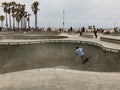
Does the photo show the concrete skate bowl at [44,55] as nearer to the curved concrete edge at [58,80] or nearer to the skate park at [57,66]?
the skate park at [57,66]

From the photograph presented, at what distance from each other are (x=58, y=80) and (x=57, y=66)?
609 inches

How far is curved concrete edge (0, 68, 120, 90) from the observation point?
25.7 feet

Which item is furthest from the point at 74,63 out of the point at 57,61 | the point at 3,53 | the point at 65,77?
the point at 65,77

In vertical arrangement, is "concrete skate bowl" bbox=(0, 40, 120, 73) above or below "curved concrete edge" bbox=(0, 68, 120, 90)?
below

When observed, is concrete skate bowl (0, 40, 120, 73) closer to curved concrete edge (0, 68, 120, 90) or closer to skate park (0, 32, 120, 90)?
skate park (0, 32, 120, 90)

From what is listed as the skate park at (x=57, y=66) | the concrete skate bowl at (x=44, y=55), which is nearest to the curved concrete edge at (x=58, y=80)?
the skate park at (x=57, y=66)

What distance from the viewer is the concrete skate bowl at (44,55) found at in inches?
942

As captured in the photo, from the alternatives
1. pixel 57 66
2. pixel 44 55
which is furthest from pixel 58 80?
pixel 44 55

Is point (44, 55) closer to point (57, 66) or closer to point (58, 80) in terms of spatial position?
point (57, 66)

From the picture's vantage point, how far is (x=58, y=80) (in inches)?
327

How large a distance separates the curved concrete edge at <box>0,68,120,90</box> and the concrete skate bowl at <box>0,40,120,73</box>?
1229 cm

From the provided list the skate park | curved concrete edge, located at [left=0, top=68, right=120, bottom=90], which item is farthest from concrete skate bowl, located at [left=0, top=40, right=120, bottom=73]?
curved concrete edge, located at [left=0, top=68, right=120, bottom=90]

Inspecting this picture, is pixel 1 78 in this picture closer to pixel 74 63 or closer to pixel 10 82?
pixel 10 82

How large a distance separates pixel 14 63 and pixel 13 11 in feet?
267
